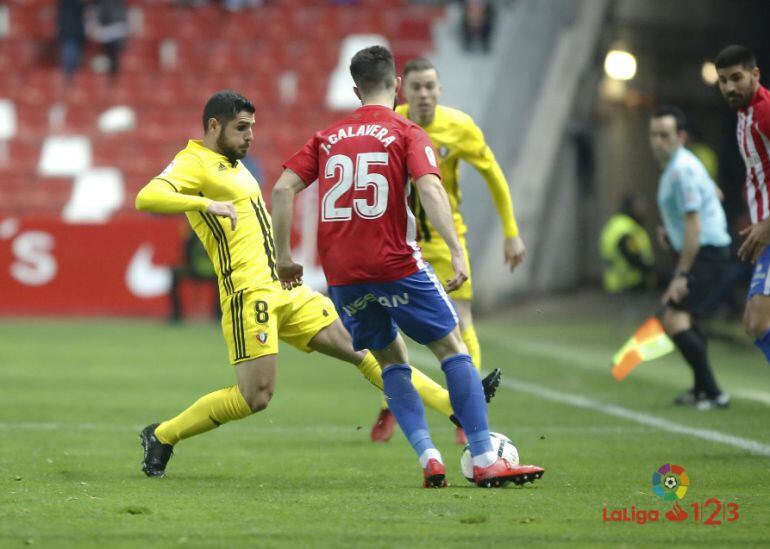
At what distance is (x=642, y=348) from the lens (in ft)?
34.2

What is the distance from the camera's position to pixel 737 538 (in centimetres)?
555

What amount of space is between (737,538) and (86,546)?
7.54 ft

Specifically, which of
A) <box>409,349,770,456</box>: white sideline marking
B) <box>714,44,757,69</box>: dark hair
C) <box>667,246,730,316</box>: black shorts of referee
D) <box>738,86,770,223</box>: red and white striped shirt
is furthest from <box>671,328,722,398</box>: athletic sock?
<box>714,44,757,69</box>: dark hair

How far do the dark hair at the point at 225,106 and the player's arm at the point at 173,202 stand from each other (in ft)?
1.27

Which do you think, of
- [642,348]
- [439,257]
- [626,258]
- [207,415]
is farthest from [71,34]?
[207,415]

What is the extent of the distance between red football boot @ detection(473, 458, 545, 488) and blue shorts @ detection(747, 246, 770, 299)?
175 cm

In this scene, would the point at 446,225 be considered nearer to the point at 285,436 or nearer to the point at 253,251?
the point at 253,251

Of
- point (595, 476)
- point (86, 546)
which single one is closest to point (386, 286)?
point (595, 476)

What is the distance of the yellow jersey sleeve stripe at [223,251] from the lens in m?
7.50

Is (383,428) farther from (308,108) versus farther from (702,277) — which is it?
(308,108)

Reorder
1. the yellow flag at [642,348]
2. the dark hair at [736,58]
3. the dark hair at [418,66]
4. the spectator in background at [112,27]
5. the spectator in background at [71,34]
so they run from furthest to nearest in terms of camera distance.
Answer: the spectator in background at [112,27] → the spectator in background at [71,34] → the yellow flag at [642,348] → the dark hair at [418,66] → the dark hair at [736,58]

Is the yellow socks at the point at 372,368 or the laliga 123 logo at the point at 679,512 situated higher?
the yellow socks at the point at 372,368

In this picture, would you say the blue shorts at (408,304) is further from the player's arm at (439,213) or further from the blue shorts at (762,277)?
the blue shorts at (762,277)

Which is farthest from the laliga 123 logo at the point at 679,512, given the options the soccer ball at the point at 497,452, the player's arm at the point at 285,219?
the player's arm at the point at 285,219
